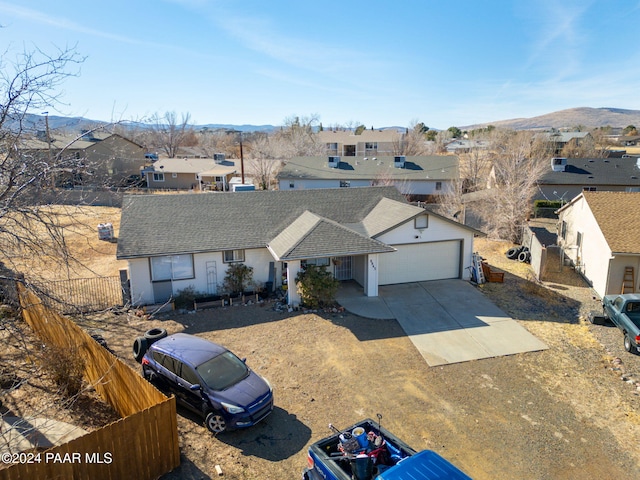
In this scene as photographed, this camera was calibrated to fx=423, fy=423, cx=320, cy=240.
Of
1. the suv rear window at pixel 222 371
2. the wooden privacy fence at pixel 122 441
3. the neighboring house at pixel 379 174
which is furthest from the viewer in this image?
the neighboring house at pixel 379 174

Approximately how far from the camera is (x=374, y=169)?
148ft

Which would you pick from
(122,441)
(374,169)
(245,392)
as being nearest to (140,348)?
(245,392)

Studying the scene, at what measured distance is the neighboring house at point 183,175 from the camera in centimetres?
5234

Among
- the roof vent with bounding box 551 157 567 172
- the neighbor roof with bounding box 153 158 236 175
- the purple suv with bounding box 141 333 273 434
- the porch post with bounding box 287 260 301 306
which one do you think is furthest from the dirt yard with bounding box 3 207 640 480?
the neighbor roof with bounding box 153 158 236 175

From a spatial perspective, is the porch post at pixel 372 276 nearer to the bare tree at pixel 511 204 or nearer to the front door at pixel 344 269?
the front door at pixel 344 269

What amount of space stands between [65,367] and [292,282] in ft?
28.4

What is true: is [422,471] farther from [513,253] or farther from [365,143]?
[365,143]

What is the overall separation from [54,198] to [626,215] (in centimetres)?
2310

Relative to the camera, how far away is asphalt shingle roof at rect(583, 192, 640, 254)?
1839 centimetres

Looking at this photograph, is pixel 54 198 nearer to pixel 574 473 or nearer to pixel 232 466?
pixel 232 466

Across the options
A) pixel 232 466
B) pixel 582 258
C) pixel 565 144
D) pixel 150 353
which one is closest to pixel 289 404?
pixel 232 466

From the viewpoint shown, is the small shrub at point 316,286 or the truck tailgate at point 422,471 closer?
the truck tailgate at point 422,471

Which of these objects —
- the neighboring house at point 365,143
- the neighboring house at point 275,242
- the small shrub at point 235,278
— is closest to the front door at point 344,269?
the neighboring house at point 275,242

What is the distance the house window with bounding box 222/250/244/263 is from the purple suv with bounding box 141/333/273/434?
24.2 feet
